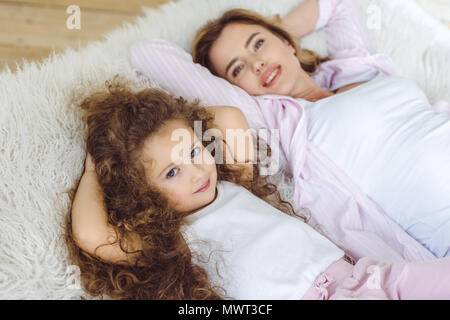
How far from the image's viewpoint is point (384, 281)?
90 centimetres

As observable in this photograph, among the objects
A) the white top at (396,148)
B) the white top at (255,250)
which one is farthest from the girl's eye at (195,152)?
the white top at (396,148)

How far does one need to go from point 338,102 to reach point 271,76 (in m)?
0.23

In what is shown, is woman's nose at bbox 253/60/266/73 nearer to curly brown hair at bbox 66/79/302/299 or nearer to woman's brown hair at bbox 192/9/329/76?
woman's brown hair at bbox 192/9/329/76

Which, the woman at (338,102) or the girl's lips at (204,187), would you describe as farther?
the woman at (338,102)

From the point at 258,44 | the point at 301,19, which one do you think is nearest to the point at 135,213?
the point at 258,44

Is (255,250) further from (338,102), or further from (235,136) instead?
(338,102)

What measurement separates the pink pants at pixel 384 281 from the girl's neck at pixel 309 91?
→ 613mm

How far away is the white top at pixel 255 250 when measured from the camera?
0.90 m

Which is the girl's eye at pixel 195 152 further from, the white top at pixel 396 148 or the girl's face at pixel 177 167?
the white top at pixel 396 148

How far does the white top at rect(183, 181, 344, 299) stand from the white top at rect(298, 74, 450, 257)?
10.7 inches

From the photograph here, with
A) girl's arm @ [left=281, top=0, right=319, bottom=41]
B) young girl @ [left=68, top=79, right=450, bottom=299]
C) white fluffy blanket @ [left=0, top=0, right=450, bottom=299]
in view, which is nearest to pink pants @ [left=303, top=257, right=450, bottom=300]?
young girl @ [left=68, top=79, right=450, bottom=299]

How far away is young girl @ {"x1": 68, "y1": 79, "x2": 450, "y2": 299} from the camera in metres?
0.89

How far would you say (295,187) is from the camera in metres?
1.17
